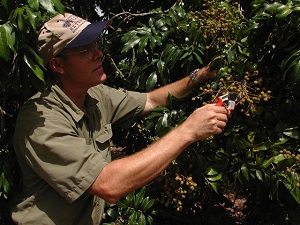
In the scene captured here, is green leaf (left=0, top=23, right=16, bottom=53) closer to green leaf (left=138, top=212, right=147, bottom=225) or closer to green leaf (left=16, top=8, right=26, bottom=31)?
green leaf (left=16, top=8, right=26, bottom=31)

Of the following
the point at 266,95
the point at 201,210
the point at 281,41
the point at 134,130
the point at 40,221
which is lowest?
the point at 201,210

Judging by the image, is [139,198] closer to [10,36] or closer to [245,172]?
[245,172]

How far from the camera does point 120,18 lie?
140 inches

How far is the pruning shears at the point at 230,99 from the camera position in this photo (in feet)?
7.06

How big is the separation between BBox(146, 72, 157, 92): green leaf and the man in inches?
3.1

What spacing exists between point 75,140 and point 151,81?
2.40 feet

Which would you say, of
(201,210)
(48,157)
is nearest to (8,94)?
(48,157)

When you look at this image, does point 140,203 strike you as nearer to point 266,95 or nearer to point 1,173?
point 1,173

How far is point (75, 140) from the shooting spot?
222cm

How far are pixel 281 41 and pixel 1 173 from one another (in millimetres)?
1450

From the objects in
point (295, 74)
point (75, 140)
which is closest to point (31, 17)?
point (75, 140)

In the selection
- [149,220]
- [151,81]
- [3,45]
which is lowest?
[149,220]

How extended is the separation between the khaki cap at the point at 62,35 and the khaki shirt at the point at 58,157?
193 millimetres

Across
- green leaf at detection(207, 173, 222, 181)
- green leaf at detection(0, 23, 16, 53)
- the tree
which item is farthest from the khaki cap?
green leaf at detection(207, 173, 222, 181)
